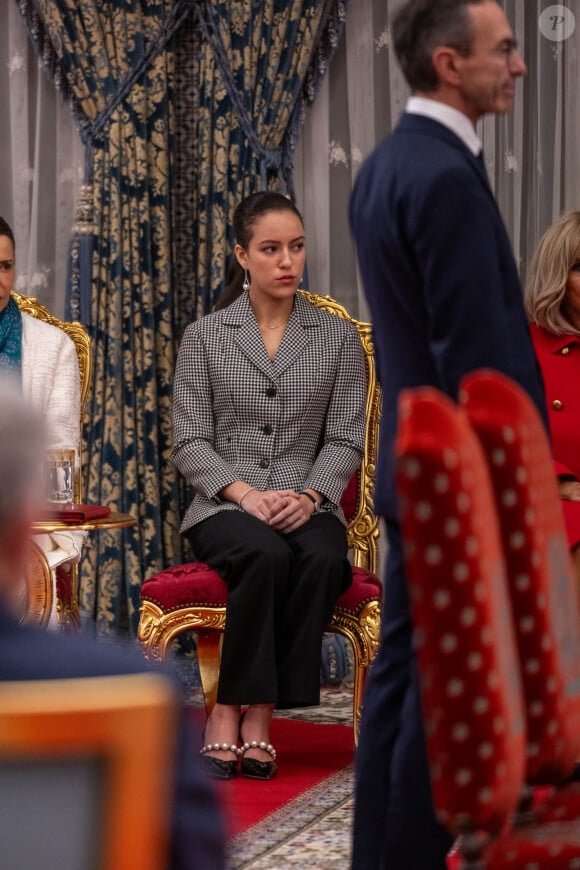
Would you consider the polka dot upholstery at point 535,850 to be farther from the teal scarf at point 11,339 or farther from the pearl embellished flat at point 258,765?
the teal scarf at point 11,339

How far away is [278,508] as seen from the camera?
360cm

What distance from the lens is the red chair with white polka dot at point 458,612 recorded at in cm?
130

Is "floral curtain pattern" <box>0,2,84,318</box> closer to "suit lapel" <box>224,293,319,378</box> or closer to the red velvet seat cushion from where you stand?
"suit lapel" <box>224,293,319,378</box>

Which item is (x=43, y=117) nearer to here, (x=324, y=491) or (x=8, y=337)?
(x=8, y=337)

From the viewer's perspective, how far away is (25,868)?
33.7 inches

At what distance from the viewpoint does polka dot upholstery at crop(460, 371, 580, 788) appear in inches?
59.9

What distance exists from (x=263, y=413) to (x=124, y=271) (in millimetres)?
1297

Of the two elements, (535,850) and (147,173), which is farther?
(147,173)

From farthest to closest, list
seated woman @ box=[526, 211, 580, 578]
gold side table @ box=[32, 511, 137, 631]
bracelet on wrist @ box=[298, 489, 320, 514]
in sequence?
bracelet on wrist @ box=[298, 489, 320, 514] < seated woman @ box=[526, 211, 580, 578] < gold side table @ box=[32, 511, 137, 631]

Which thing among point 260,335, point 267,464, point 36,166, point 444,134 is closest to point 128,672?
point 444,134

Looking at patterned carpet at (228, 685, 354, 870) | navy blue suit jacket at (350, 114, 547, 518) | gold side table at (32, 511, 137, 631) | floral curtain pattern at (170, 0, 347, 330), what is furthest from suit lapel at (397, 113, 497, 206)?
floral curtain pattern at (170, 0, 347, 330)

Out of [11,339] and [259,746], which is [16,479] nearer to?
[259,746]

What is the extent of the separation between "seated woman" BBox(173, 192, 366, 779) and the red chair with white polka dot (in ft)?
6.90

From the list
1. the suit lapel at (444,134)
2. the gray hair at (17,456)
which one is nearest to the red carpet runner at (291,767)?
the suit lapel at (444,134)
